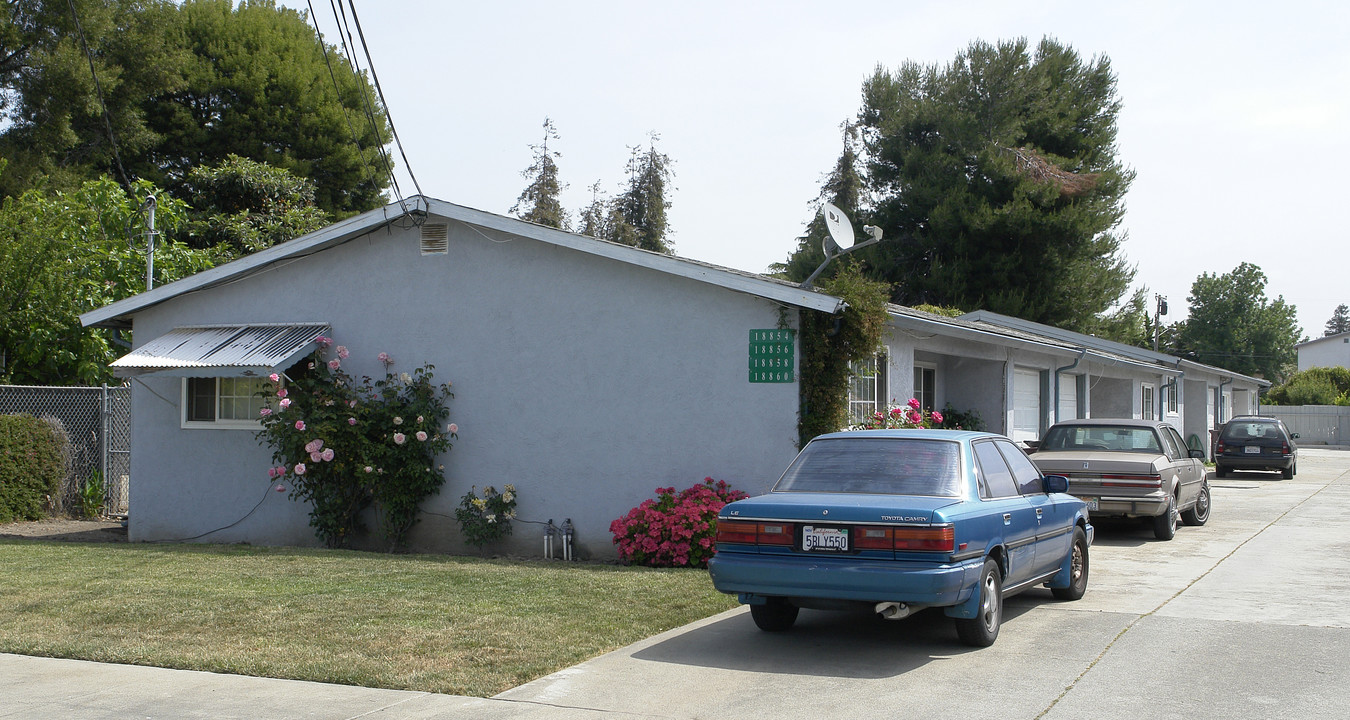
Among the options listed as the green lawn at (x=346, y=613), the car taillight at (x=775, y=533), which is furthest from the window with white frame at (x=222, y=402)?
the car taillight at (x=775, y=533)

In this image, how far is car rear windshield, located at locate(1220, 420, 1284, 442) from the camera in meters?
26.9

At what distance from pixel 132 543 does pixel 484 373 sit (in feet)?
16.1

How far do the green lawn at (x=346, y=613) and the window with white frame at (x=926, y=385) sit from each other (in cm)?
738

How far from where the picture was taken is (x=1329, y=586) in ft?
32.6

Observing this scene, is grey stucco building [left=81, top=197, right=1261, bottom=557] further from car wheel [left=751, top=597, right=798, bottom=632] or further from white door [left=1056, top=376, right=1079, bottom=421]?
white door [left=1056, top=376, right=1079, bottom=421]

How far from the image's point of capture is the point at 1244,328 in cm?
8131

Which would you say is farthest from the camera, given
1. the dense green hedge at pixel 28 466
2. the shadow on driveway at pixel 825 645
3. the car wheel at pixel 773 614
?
the dense green hedge at pixel 28 466

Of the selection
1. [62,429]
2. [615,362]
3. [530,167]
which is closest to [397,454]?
[615,362]

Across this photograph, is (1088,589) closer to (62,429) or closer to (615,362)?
(615,362)

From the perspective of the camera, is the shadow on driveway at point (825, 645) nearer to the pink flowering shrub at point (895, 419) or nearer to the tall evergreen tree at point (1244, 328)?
the pink flowering shrub at point (895, 419)

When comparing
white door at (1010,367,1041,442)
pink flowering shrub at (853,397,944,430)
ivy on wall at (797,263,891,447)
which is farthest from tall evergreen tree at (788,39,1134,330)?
ivy on wall at (797,263,891,447)

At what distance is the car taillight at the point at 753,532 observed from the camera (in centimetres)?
711

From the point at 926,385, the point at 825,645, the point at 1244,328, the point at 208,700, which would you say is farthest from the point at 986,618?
the point at 1244,328

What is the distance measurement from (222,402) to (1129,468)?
36.7 ft
